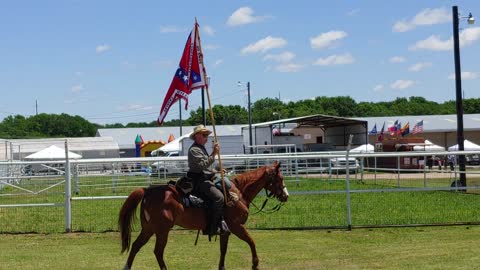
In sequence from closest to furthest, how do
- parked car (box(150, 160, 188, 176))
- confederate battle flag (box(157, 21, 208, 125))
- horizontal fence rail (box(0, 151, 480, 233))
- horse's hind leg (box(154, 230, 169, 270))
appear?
horse's hind leg (box(154, 230, 169, 270)), confederate battle flag (box(157, 21, 208, 125)), horizontal fence rail (box(0, 151, 480, 233)), parked car (box(150, 160, 188, 176))

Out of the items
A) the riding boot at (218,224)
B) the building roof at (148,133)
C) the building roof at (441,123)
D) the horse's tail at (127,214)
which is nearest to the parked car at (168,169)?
the horse's tail at (127,214)

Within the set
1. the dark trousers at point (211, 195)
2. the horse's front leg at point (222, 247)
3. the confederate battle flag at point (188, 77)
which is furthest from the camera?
the confederate battle flag at point (188, 77)

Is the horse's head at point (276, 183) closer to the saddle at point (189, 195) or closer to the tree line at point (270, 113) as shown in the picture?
the saddle at point (189, 195)

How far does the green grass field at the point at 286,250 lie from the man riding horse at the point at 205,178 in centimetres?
108

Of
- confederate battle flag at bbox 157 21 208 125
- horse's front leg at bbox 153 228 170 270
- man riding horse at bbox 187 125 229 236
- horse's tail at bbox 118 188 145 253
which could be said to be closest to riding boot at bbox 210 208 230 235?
man riding horse at bbox 187 125 229 236

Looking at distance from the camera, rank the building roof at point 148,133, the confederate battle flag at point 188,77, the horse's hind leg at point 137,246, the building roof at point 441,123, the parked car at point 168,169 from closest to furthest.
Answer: the horse's hind leg at point 137,246 < the confederate battle flag at point 188,77 < the parked car at point 168,169 < the building roof at point 441,123 < the building roof at point 148,133

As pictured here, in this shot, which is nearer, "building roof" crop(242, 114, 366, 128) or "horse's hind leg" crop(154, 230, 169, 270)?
"horse's hind leg" crop(154, 230, 169, 270)

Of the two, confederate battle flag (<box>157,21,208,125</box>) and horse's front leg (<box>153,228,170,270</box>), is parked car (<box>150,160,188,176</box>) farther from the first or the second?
horse's front leg (<box>153,228,170,270</box>)

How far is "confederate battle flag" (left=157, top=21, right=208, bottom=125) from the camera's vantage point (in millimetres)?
10703

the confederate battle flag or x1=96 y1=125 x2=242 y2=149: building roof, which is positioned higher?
x1=96 y1=125 x2=242 y2=149: building roof

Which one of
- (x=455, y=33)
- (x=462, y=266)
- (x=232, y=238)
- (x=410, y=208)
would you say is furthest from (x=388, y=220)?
(x=455, y=33)

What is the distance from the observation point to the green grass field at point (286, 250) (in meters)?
10.0

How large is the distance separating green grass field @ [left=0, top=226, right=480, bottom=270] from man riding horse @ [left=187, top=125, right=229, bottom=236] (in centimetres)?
108

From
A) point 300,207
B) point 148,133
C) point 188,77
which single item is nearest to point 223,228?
point 188,77
